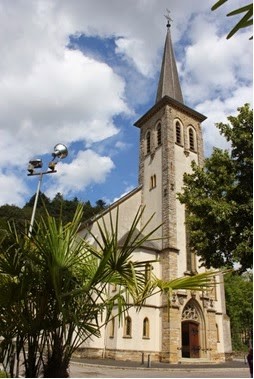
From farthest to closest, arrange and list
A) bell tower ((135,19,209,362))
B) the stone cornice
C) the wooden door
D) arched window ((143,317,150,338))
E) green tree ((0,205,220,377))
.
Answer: the stone cornice
the wooden door
bell tower ((135,19,209,362))
arched window ((143,317,150,338))
green tree ((0,205,220,377))

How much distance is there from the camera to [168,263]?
27.3 meters

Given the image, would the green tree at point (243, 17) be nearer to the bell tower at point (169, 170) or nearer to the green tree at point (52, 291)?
the green tree at point (52, 291)

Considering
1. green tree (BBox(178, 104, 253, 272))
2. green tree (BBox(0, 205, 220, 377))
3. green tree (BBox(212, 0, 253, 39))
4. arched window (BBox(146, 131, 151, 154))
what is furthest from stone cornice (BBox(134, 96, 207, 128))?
green tree (BBox(212, 0, 253, 39))

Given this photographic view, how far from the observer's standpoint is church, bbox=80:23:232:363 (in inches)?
1005

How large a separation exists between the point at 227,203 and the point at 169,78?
95.0 feet

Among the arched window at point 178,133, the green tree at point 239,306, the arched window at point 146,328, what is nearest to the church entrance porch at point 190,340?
the arched window at point 146,328

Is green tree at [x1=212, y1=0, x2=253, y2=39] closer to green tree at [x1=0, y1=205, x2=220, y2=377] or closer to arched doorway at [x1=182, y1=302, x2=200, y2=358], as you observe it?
green tree at [x1=0, y1=205, x2=220, y2=377]

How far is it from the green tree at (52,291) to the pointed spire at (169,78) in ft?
115

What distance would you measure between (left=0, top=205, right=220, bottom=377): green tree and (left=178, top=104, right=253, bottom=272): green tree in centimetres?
946

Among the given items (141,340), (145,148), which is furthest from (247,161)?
(145,148)

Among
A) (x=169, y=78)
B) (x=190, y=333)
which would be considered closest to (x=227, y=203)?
(x=190, y=333)

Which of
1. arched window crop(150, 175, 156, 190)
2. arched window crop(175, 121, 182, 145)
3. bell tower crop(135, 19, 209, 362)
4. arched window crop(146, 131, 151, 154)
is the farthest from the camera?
arched window crop(146, 131, 151, 154)

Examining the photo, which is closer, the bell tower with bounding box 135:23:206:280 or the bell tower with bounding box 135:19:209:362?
the bell tower with bounding box 135:19:209:362

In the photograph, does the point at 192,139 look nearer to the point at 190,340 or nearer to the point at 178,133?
the point at 178,133
